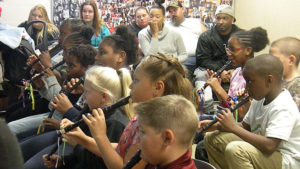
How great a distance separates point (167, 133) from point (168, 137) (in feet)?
0.04

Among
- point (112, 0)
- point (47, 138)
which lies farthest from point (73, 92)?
point (112, 0)

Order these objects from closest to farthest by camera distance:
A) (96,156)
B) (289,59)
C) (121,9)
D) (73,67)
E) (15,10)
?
(96,156), (289,59), (73,67), (15,10), (121,9)

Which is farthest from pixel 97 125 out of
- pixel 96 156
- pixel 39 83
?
pixel 39 83

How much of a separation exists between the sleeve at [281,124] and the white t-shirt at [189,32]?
2.32 m

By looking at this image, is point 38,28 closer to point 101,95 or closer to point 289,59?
point 101,95

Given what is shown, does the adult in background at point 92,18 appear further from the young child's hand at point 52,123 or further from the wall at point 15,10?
the young child's hand at point 52,123

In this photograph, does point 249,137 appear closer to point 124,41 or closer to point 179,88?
point 179,88

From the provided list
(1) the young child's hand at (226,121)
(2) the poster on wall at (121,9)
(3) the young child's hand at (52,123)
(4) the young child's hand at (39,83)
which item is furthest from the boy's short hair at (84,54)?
(2) the poster on wall at (121,9)

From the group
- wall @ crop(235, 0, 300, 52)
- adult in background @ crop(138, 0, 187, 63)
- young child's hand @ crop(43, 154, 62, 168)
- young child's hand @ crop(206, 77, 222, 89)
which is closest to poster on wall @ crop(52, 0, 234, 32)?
wall @ crop(235, 0, 300, 52)

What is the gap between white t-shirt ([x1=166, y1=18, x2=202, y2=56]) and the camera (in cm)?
414

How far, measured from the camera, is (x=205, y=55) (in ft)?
12.1

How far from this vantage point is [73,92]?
8.37 ft

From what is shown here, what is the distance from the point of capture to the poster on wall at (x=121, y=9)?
4707 mm

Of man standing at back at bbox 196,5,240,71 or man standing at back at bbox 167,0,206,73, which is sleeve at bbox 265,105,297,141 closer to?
man standing at back at bbox 196,5,240,71
